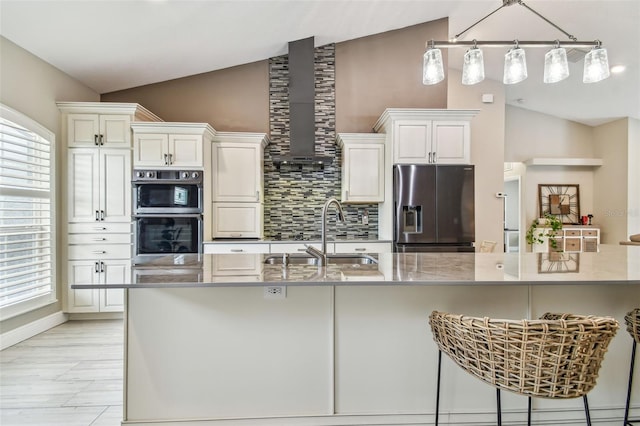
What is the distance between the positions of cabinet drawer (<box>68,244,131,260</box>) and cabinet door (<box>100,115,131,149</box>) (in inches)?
41.5

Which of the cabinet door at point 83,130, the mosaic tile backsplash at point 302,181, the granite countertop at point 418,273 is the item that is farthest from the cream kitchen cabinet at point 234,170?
the granite countertop at point 418,273

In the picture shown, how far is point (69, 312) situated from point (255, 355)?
2.98 metres

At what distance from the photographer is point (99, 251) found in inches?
142

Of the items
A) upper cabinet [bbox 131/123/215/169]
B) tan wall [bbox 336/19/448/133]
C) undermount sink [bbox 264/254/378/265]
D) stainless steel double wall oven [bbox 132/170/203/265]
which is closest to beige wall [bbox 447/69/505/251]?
tan wall [bbox 336/19/448/133]

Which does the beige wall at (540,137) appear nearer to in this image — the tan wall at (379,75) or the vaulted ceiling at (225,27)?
the vaulted ceiling at (225,27)

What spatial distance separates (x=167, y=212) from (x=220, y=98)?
5.35ft

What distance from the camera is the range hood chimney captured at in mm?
3902

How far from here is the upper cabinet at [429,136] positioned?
3.66 m

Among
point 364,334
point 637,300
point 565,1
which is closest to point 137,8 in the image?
point 364,334

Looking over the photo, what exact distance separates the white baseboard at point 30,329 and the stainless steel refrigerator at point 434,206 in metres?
3.53

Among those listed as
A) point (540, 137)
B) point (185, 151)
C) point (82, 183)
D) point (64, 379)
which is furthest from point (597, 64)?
point (540, 137)

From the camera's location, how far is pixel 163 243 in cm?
360

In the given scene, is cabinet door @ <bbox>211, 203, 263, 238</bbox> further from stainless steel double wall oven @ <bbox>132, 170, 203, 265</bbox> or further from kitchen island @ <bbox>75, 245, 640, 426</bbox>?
kitchen island @ <bbox>75, 245, 640, 426</bbox>

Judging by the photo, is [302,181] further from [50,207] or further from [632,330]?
[632,330]
